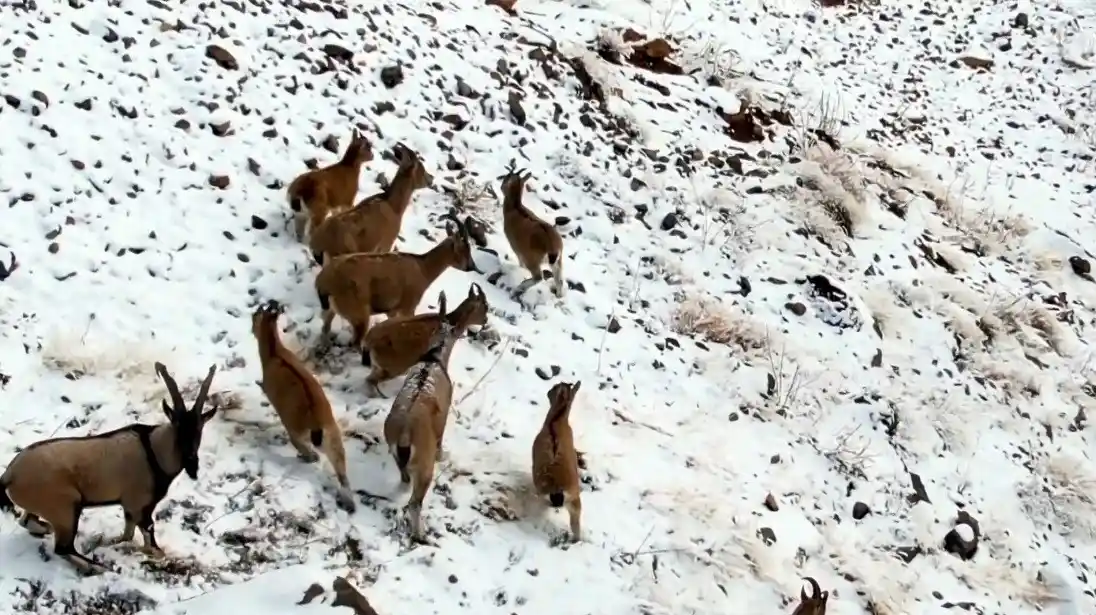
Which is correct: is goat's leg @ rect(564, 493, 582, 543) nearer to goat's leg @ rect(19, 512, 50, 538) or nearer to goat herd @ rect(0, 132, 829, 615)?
goat herd @ rect(0, 132, 829, 615)

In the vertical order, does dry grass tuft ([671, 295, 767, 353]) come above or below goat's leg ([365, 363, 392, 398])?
below

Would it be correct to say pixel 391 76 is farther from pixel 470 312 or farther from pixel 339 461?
pixel 339 461

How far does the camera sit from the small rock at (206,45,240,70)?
28.6 feet

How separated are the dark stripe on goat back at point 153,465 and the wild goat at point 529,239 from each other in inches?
149

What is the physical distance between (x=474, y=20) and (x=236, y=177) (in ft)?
14.6

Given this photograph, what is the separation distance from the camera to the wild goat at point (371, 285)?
656cm

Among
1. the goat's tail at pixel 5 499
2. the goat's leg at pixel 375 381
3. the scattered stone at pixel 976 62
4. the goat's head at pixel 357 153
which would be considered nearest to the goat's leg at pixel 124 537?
the goat's tail at pixel 5 499

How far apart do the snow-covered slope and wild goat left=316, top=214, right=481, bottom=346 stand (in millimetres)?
374

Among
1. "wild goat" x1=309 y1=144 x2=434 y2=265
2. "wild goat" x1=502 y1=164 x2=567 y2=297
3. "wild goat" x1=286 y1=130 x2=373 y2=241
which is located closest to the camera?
"wild goat" x1=309 y1=144 x2=434 y2=265

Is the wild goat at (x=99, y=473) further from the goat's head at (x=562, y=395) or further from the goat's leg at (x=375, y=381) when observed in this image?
the goat's head at (x=562, y=395)


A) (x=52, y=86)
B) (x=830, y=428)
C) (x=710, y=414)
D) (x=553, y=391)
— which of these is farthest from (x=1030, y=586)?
(x=52, y=86)

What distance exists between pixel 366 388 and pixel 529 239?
204 cm

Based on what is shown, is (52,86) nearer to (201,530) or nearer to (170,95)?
(170,95)

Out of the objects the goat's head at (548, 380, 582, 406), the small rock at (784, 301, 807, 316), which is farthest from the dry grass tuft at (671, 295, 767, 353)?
the goat's head at (548, 380, 582, 406)
